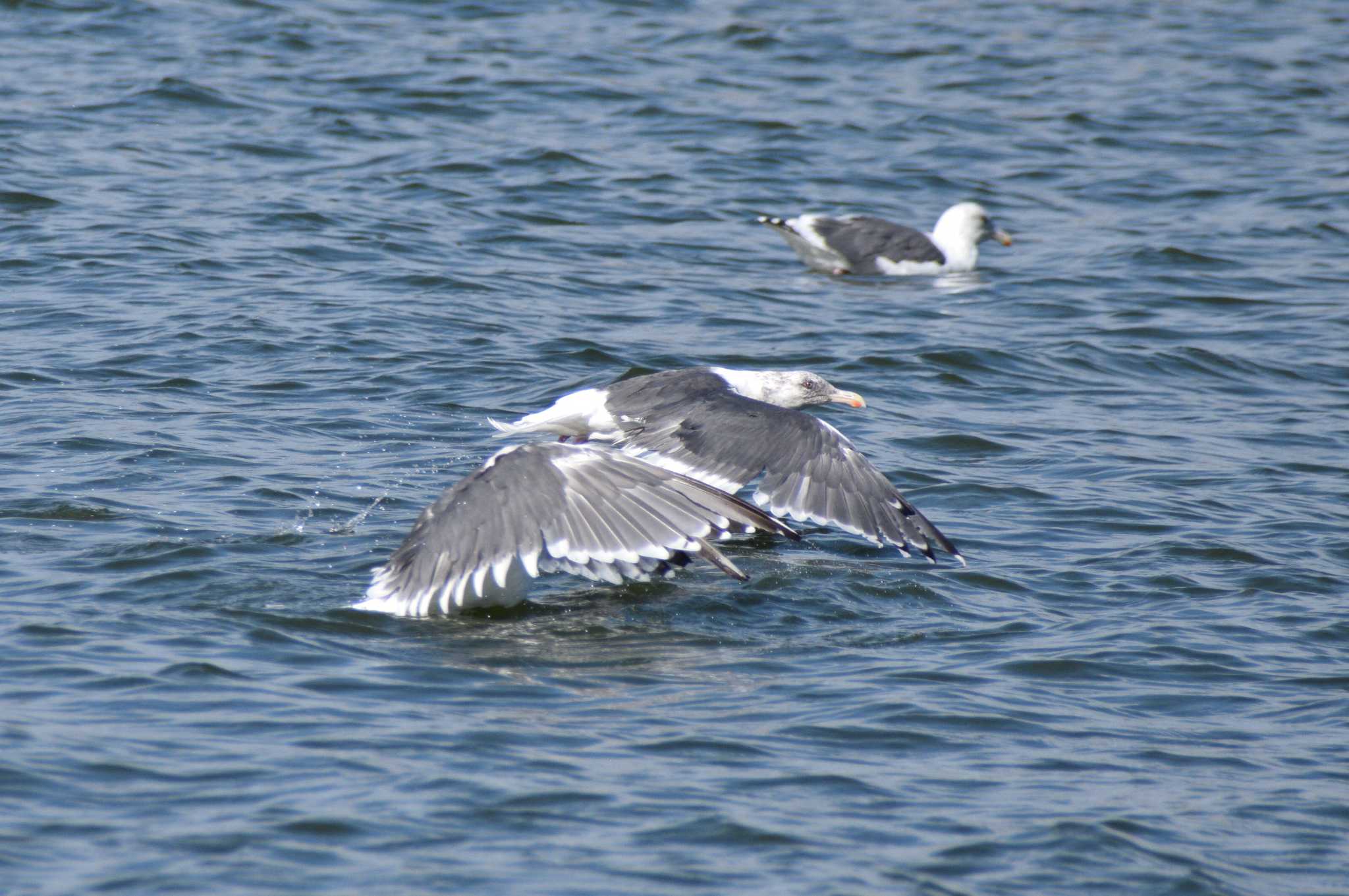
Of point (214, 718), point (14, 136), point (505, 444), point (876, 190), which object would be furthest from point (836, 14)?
point (214, 718)

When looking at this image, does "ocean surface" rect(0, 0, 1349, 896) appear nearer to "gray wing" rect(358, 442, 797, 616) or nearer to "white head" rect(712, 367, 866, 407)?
"gray wing" rect(358, 442, 797, 616)

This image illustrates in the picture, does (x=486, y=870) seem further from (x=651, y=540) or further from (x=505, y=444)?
(x=505, y=444)

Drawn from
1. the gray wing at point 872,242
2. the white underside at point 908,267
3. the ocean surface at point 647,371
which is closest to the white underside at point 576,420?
the ocean surface at point 647,371

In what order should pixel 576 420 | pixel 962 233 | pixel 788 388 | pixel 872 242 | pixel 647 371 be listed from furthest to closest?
pixel 962 233
pixel 872 242
pixel 647 371
pixel 788 388
pixel 576 420

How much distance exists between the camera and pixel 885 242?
42.0 feet

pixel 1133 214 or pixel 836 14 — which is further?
pixel 836 14

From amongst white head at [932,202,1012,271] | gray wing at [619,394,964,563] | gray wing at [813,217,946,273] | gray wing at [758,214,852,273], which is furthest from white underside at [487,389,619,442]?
white head at [932,202,1012,271]

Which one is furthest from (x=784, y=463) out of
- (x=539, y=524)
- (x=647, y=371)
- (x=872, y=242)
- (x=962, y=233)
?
(x=962, y=233)

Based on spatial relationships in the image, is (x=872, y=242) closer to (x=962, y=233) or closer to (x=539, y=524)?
(x=962, y=233)

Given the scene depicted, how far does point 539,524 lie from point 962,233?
7790mm

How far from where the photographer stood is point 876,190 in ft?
49.2

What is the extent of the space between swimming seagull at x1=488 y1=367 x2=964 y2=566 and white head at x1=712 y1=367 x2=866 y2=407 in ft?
1.00

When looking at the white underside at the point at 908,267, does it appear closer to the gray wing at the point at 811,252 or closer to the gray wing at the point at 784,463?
the gray wing at the point at 811,252

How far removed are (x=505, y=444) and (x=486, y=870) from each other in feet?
13.7
